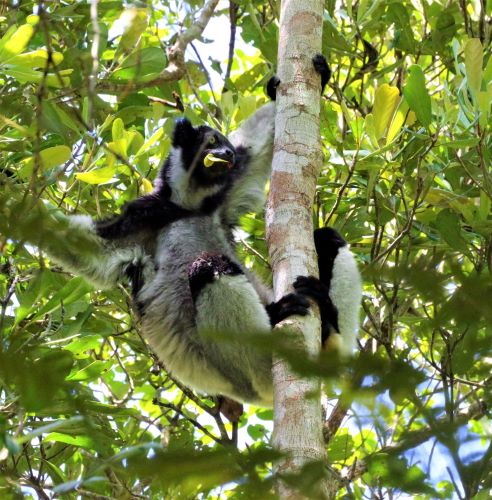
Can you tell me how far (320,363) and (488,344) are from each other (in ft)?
1.08

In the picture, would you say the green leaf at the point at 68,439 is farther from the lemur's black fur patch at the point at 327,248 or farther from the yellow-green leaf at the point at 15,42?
the yellow-green leaf at the point at 15,42

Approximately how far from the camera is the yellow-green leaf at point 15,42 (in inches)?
156

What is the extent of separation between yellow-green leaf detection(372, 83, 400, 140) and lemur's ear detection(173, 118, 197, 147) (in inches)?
78.1

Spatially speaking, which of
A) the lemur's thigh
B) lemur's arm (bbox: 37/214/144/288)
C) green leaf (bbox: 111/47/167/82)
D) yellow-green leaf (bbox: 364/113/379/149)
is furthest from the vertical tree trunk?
lemur's arm (bbox: 37/214/144/288)

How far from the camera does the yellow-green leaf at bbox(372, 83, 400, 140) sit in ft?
15.1

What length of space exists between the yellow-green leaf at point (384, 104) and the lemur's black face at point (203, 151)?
4.25 feet

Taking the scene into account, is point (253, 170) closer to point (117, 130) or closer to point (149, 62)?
point (149, 62)

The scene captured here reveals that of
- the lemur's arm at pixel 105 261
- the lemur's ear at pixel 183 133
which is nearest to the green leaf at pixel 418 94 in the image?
the lemur's arm at pixel 105 261

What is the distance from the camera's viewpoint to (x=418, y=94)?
4293 millimetres

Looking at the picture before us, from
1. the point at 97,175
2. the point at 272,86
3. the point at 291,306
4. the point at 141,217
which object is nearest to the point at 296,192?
the point at 291,306

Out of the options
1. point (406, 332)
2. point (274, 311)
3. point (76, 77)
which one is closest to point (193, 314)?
point (274, 311)

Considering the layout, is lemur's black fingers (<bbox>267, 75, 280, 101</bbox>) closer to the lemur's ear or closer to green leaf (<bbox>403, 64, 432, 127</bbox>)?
the lemur's ear

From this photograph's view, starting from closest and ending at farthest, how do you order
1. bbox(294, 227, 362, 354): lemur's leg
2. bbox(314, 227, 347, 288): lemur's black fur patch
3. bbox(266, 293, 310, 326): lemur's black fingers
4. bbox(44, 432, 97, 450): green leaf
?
1. bbox(266, 293, 310, 326): lemur's black fingers
2. bbox(44, 432, 97, 450): green leaf
3. bbox(294, 227, 362, 354): lemur's leg
4. bbox(314, 227, 347, 288): lemur's black fur patch

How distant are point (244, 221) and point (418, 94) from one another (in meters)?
1.98
